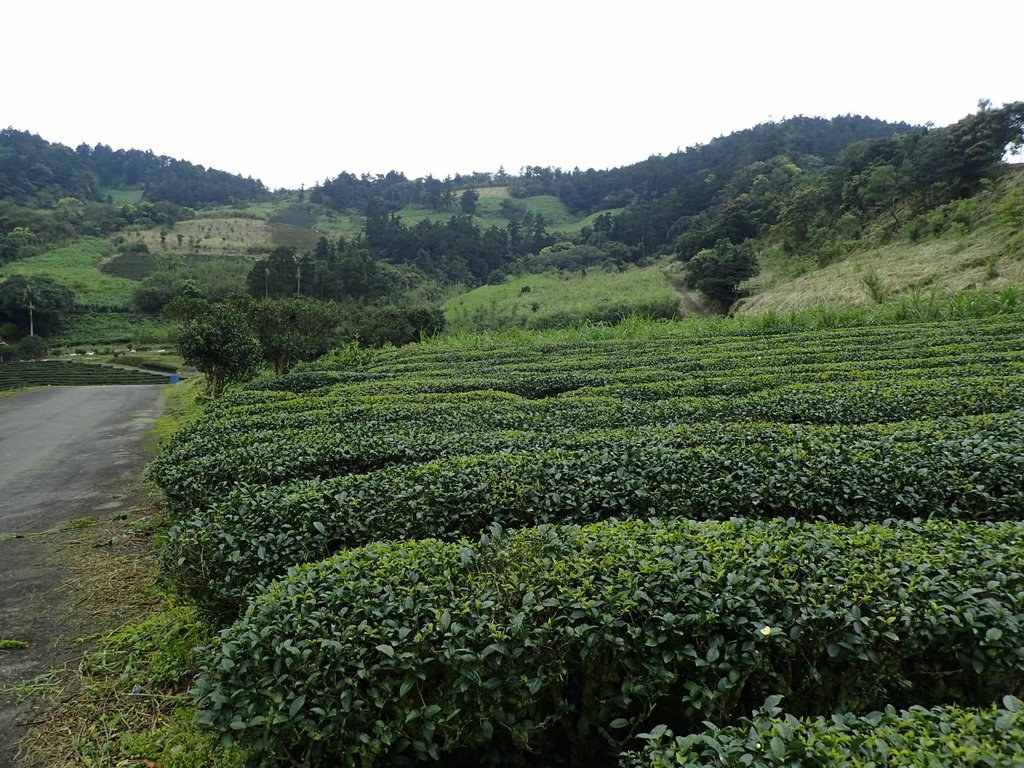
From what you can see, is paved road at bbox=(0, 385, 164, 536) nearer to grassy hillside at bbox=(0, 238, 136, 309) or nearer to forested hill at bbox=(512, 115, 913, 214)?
grassy hillside at bbox=(0, 238, 136, 309)

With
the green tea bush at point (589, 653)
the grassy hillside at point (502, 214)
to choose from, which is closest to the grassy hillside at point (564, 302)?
the green tea bush at point (589, 653)

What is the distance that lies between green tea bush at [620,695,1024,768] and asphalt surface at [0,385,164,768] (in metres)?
3.73

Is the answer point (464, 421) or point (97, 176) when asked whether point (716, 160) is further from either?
point (97, 176)

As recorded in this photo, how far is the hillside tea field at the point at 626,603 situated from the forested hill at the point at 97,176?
124 m

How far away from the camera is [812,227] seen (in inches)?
1816

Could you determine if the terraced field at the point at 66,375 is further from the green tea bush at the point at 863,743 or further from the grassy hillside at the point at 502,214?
the grassy hillside at the point at 502,214

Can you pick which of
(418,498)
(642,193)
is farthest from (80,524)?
(642,193)

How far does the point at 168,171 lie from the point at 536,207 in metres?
85.3

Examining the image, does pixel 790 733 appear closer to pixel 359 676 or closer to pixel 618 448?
pixel 359 676

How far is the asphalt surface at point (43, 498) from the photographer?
13.9 feet

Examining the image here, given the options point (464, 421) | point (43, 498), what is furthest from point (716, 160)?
point (43, 498)

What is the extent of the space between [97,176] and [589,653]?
525ft

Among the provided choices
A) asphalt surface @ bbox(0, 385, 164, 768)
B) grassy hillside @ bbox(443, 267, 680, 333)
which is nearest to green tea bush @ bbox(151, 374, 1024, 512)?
asphalt surface @ bbox(0, 385, 164, 768)

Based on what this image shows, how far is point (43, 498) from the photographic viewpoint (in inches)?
327
